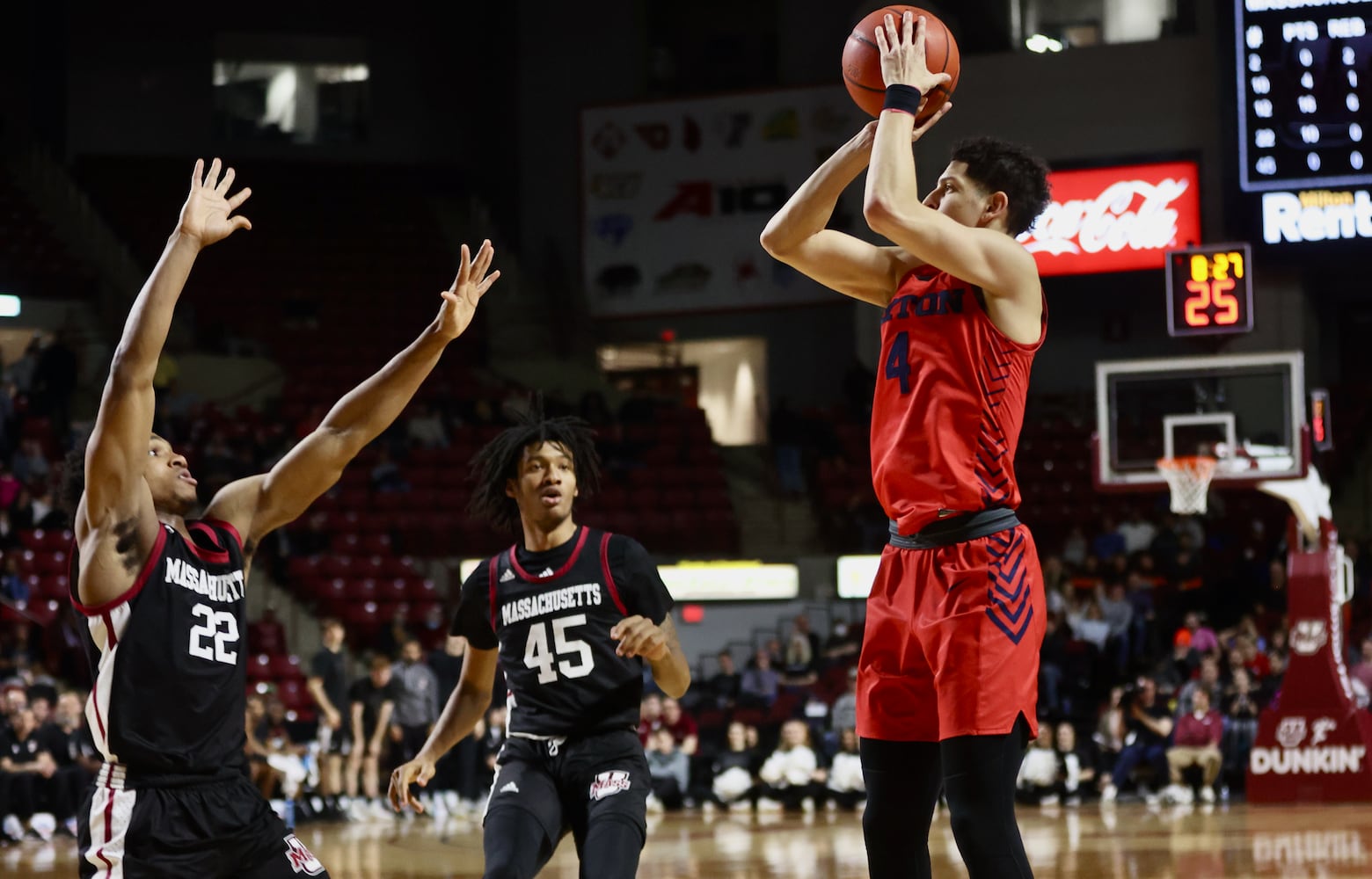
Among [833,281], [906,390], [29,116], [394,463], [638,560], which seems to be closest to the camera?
[906,390]

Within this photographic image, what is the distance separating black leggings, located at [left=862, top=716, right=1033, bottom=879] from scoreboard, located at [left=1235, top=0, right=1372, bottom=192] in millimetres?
12723

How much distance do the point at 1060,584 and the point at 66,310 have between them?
1182cm

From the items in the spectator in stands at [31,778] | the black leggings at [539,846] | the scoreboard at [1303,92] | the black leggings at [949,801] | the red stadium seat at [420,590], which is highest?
the scoreboard at [1303,92]

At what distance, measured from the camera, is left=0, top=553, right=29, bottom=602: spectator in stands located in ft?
47.0

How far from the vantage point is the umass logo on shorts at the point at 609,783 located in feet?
16.2

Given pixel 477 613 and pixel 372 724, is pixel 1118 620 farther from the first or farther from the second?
pixel 477 613

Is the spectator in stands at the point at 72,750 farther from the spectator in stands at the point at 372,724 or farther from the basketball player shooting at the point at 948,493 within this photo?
the basketball player shooting at the point at 948,493

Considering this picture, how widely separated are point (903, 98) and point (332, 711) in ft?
36.1

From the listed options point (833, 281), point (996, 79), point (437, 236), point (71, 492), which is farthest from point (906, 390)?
point (437, 236)

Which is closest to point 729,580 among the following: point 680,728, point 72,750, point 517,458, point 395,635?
point 680,728

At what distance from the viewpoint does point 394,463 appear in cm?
1839

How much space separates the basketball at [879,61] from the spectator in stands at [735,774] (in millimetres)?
10356

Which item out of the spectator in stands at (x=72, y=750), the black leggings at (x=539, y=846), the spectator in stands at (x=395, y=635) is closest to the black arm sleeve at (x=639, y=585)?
the black leggings at (x=539, y=846)

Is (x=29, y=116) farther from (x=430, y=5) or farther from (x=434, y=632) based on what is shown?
(x=434, y=632)
